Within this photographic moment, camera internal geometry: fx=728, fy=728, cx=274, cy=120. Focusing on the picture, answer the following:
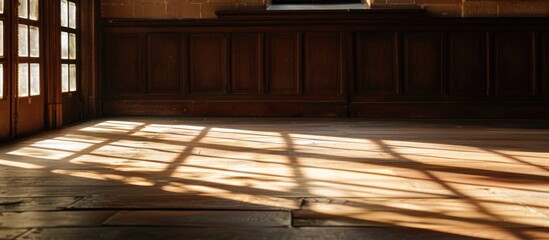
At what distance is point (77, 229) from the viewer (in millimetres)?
2869

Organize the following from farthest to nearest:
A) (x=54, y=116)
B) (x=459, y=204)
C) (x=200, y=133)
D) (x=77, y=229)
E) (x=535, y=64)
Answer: (x=535, y=64) < (x=54, y=116) < (x=200, y=133) < (x=459, y=204) < (x=77, y=229)

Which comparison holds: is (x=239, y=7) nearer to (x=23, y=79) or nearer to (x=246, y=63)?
(x=246, y=63)

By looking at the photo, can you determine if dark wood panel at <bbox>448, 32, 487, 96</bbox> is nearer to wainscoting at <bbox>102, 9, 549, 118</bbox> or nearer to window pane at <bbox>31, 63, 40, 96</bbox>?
wainscoting at <bbox>102, 9, 549, 118</bbox>

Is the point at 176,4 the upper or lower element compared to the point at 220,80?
upper

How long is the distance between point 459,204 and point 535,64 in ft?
21.6

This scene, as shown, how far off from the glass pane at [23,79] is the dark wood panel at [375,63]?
4.29 m

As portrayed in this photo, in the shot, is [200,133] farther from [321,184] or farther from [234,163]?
[321,184]

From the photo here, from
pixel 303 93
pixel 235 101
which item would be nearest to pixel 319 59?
pixel 303 93

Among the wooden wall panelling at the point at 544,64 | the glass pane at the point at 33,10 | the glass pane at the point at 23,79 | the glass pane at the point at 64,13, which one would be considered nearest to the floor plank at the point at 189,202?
the glass pane at the point at 23,79

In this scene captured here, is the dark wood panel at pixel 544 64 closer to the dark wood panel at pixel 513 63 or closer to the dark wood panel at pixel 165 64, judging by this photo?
the dark wood panel at pixel 513 63

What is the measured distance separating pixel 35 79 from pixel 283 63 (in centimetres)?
343

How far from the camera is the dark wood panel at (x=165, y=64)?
31.8 feet

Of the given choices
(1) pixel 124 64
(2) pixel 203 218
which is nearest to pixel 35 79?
(1) pixel 124 64

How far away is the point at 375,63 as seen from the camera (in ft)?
31.6
